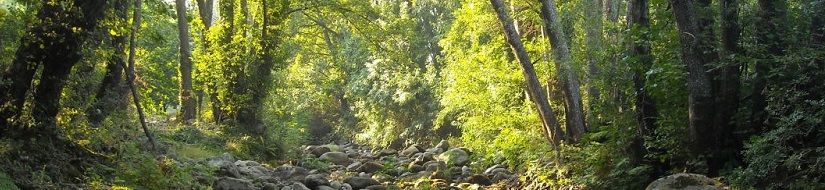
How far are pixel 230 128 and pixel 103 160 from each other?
896cm

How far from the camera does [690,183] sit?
8070mm

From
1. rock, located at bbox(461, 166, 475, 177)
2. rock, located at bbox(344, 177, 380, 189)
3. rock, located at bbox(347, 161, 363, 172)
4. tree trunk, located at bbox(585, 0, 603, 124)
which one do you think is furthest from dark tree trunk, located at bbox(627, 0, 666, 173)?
rock, located at bbox(347, 161, 363, 172)

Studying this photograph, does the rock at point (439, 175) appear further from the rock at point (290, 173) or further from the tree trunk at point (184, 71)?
the tree trunk at point (184, 71)

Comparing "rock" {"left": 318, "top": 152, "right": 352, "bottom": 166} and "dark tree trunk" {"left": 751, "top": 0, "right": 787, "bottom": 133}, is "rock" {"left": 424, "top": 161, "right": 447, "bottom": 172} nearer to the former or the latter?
"rock" {"left": 318, "top": 152, "right": 352, "bottom": 166}

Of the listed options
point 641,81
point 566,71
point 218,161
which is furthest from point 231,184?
point 566,71

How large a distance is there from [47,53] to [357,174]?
9.92 meters

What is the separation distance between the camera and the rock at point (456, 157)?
18656 millimetres

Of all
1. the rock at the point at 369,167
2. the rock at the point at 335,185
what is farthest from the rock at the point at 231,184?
the rock at the point at 369,167

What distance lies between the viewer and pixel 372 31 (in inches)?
757

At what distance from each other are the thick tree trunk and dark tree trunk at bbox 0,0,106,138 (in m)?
6.54

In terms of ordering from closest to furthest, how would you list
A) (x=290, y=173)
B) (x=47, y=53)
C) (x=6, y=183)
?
(x=6, y=183) → (x=47, y=53) → (x=290, y=173)

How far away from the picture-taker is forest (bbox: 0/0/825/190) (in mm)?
7281

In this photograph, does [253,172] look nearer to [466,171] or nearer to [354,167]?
[354,167]

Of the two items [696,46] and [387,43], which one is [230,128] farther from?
[696,46]
